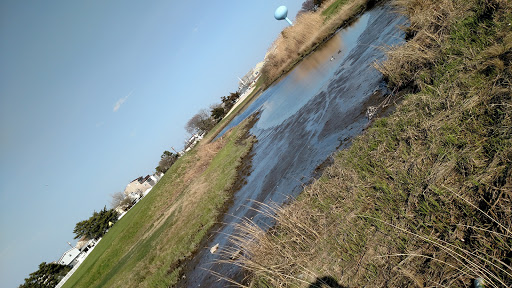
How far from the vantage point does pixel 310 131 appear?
46.6ft

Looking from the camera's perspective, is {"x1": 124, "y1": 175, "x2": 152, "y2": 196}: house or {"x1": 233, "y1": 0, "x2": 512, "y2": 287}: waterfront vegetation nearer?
{"x1": 233, "y1": 0, "x2": 512, "y2": 287}: waterfront vegetation

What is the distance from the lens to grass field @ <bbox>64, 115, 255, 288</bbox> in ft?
41.5

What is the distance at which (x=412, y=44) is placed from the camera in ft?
28.6

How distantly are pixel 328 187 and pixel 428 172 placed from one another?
239 cm

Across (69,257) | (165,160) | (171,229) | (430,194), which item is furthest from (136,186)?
(430,194)

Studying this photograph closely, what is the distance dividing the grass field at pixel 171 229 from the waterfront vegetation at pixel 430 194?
24.4 ft

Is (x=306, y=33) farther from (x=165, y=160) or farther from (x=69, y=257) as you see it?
(x=69, y=257)

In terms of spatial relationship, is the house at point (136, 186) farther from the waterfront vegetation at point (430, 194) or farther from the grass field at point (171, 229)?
the waterfront vegetation at point (430, 194)

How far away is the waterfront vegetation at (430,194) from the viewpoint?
10.3ft

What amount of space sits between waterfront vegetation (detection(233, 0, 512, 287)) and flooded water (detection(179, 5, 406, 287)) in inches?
68.8

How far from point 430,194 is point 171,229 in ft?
48.4

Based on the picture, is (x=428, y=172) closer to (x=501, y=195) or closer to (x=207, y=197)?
(x=501, y=195)

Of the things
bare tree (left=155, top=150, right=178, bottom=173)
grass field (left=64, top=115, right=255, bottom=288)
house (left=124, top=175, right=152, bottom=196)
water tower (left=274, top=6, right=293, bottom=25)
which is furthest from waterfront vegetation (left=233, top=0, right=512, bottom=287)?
house (left=124, top=175, right=152, bottom=196)

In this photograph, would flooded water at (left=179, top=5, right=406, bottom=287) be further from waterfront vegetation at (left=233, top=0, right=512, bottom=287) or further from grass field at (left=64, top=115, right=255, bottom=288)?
waterfront vegetation at (left=233, top=0, right=512, bottom=287)
